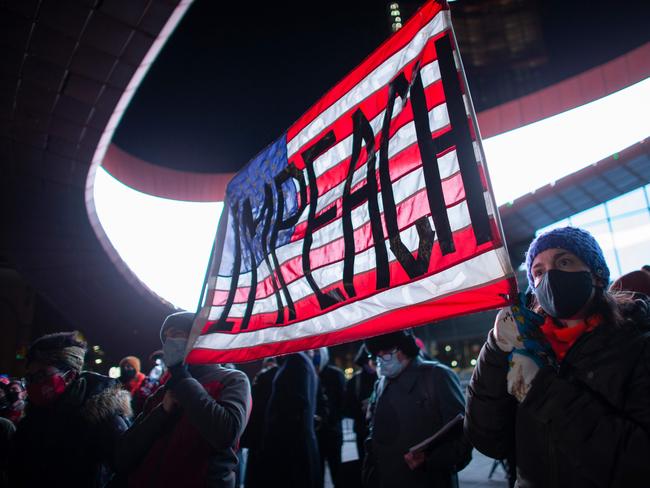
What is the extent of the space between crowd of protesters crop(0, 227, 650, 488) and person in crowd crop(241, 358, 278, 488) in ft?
0.06

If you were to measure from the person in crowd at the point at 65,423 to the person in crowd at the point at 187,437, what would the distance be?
0.42 meters

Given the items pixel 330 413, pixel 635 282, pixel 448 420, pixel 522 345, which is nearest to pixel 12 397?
pixel 330 413

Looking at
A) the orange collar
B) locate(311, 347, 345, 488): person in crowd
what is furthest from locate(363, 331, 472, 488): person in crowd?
locate(311, 347, 345, 488): person in crowd

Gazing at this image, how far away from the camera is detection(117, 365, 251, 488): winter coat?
2.24 meters

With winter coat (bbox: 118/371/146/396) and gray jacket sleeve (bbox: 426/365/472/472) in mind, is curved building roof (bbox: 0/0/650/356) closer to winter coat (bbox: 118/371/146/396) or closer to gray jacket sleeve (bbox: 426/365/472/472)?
winter coat (bbox: 118/371/146/396)

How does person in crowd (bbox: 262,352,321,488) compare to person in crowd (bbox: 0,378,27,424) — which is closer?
person in crowd (bbox: 262,352,321,488)

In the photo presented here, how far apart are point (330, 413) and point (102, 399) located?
3498 mm

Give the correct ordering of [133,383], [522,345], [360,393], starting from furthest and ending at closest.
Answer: [133,383], [360,393], [522,345]

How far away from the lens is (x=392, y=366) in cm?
326

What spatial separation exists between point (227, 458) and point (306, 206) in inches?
59.5

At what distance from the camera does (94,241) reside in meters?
18.1

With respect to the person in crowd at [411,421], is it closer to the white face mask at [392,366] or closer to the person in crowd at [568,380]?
the white face mask at [392,366]

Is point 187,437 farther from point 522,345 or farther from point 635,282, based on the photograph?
point 635,282

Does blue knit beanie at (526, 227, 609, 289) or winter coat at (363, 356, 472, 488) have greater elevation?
blue knit beanie at (526, 227, 609, 289)
